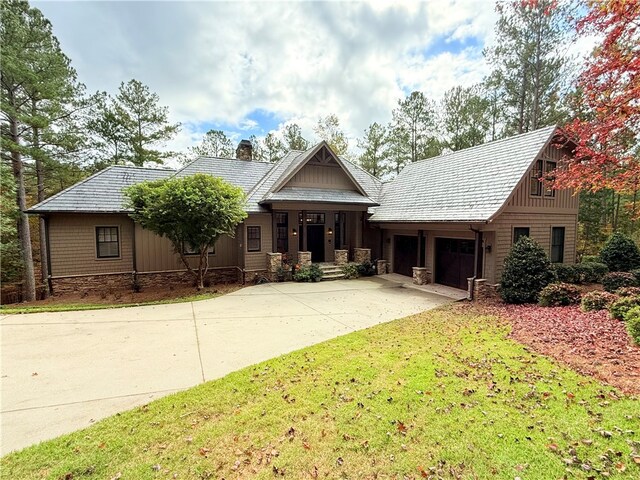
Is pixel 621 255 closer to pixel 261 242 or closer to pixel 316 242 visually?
pixel 316 242

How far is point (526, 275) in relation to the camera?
9.59m

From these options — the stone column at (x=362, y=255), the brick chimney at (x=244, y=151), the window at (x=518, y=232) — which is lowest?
the stone column at (x=362, y=255)

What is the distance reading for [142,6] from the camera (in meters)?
9.01

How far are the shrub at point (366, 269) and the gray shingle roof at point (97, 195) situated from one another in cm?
1104

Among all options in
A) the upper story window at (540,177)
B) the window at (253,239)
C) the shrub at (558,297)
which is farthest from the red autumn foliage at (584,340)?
the window at (253,239)

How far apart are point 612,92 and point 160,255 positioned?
15.9m

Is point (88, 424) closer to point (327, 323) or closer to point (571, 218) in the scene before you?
point (327, 323)

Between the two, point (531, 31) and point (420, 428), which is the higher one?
point (531, 31)

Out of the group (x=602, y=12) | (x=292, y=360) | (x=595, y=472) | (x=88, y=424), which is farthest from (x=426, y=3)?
(x=88, y=424)

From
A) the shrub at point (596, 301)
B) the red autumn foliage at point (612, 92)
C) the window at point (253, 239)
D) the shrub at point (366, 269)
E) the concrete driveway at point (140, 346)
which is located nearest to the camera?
the concrete driveway at point (140, 346)

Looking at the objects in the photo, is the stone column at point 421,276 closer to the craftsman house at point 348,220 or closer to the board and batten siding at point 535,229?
the craftsman house at point 348,220

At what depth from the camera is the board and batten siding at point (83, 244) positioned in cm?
1199

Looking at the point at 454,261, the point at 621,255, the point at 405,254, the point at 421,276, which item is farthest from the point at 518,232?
the point at 621,255

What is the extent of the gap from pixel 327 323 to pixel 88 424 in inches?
204
